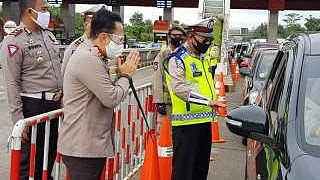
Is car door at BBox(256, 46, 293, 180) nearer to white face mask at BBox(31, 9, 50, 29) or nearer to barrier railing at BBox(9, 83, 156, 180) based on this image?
barrier railing at BBox(9, 83, 156, 180)

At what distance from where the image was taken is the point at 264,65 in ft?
33.7

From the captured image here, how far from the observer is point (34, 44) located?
4.70 m

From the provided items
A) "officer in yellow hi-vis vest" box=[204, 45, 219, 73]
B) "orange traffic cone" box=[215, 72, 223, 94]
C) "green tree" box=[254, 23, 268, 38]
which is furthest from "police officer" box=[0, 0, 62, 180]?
"green tree" box=[254, 23, 268, 38]

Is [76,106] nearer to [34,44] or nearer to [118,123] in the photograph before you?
[34,44]

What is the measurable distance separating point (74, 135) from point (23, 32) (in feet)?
4.22

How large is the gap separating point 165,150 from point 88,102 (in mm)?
1930

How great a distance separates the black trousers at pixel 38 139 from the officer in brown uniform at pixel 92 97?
2.10ft

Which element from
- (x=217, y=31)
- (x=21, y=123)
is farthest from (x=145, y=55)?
(x=21, y=123)

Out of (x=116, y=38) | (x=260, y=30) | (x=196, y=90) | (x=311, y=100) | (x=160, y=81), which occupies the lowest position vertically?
(x=160, y=81)

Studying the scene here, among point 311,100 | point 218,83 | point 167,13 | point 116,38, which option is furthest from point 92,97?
point 167,13

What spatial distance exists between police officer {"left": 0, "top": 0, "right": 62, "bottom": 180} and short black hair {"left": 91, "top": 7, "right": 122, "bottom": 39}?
3.21 feet

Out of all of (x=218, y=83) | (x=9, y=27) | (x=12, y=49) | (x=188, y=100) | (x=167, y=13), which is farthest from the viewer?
(x=167, y=13)

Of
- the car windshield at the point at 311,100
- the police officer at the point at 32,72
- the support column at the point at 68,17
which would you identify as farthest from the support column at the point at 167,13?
the car windshield at the point at 311,100

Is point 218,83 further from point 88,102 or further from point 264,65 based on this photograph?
point 88,102
